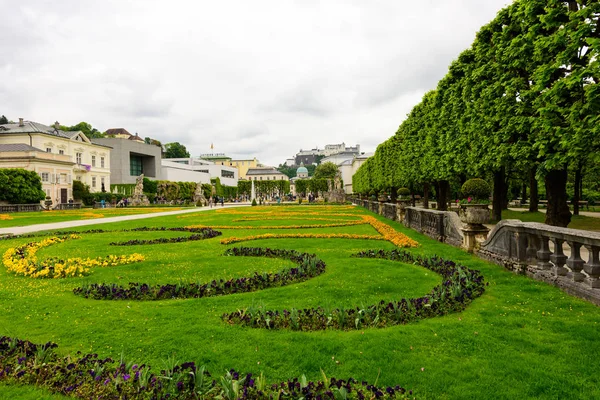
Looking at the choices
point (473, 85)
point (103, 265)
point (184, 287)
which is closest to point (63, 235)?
point (103, 265)

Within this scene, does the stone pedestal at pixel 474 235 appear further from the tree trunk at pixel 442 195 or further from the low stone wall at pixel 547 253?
the tree trunk at pixel 442 195

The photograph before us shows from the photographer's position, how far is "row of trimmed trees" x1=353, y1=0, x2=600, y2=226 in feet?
28.3

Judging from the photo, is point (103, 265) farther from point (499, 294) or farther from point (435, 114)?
point (435, 114)

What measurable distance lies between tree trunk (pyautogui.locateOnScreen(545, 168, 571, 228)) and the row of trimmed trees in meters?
0.03

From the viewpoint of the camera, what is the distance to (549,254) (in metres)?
6.66

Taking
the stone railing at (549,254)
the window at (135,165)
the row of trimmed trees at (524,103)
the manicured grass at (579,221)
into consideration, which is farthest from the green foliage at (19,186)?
the manicured grass at (579,221)

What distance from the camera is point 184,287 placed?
6.12 m

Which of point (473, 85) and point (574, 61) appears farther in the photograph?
point (473, 85)

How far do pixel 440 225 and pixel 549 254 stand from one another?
19.6 feet

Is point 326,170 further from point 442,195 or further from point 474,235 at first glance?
point 474,235

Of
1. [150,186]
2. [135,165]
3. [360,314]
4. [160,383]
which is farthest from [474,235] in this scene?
[135,165]

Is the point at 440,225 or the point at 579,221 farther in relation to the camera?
the point at 579,221

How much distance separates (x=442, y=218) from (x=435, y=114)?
9507 millimetres

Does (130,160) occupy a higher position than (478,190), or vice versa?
(130,160)
